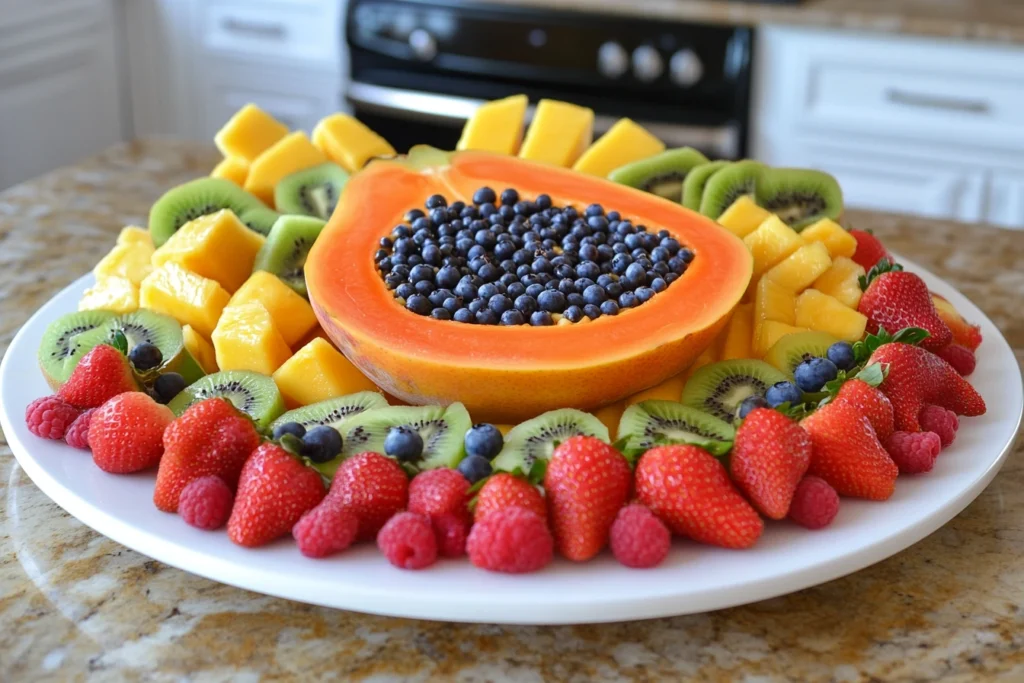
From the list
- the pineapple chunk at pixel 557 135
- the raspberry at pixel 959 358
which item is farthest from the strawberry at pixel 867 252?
the pineapple chunk at pixel 557 135

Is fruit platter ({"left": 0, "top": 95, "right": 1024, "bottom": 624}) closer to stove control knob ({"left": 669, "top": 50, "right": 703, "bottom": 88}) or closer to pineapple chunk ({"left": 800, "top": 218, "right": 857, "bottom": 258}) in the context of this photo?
pineapple chunk ({"left": 800, "top": 218, "right": 857, "bottom": 258})

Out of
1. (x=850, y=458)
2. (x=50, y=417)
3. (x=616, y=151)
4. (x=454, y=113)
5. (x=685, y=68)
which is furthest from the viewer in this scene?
(x=454, y=113)

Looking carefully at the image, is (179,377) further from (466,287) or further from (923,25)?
(923,25)

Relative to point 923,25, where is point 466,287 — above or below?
below

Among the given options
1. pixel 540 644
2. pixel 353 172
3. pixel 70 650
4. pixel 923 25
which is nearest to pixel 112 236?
pixel 353 172

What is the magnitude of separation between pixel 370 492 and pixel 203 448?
186 millimetres

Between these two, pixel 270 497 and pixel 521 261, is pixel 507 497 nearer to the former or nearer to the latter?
pixel 270 497

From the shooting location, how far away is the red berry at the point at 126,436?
116 cm

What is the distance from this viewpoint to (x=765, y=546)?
1.06m

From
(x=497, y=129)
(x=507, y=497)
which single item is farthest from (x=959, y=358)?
(x=497, y=129)

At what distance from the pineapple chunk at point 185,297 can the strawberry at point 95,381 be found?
172mm

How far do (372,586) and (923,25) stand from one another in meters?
2.33

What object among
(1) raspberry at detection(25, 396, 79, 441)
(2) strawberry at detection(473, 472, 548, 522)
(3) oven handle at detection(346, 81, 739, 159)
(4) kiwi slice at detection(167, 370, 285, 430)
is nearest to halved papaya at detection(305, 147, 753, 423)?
(4) kiwi slice at detection(167, 370, 285, 430)

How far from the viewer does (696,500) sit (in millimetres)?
1037
